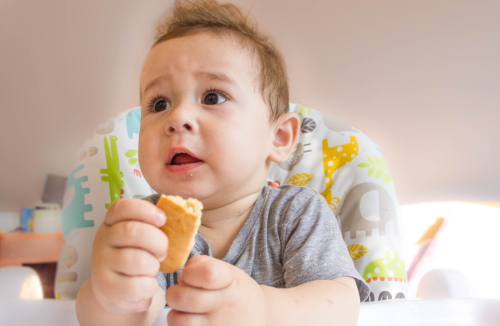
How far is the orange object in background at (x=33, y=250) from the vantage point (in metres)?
1.19

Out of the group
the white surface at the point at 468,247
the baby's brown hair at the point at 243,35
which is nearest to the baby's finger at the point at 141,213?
the baby's brown hair at the point at 243,35

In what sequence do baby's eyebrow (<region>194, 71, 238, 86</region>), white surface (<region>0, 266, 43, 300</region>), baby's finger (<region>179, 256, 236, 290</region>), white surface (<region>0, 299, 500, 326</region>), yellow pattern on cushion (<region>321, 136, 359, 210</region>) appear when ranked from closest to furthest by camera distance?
baby's finger (<region>179, 256, 236, 290</region>) → white surface (<region>0, 299, 500, 326</region>) → baby's eyebrow (<region>194, 71, 238, 86</region>) → white surface (<region>0, 266, 43, 300</region>) → yellow pattern on cushion (<region>321, 136, 359, 210</region>)

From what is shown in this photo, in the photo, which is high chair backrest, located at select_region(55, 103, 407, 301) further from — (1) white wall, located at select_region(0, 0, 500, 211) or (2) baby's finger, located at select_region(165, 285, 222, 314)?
(2) baby's finger, located at select_region(165, 285, 222, 314)

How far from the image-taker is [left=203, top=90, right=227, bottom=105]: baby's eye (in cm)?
61

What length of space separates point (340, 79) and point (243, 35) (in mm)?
765

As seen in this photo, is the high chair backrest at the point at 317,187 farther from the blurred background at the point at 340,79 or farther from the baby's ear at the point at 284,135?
the blurred background at the point at 340,79

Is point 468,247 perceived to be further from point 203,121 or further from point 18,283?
point 18,283

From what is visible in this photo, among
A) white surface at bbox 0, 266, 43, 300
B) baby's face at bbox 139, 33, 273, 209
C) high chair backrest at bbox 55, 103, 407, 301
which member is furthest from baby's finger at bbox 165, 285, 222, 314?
white surface at bbox 0, 266, 43, 300

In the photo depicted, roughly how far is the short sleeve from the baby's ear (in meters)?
0.14

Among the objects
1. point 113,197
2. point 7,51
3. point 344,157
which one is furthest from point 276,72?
point 7,51

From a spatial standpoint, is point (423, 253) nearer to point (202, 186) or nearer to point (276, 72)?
point (276, 72)

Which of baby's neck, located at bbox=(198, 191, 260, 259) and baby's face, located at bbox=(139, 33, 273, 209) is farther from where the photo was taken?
baby's neck, located at bbox=(198, 191, 260, 259)

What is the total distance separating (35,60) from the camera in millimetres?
1206

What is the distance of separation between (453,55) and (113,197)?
1.13 m
